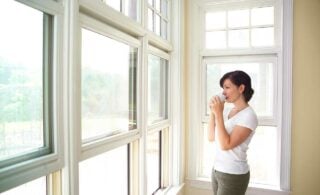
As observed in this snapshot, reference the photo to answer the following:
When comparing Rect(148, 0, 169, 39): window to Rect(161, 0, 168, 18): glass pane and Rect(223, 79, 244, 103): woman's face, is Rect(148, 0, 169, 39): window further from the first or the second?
Rect(223, 79, 244, 103): woman's face

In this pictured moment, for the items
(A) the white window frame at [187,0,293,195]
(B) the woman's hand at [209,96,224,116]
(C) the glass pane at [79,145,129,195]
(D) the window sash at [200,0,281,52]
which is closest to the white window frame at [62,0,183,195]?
(C) the glass pane at [79,145,129,195]

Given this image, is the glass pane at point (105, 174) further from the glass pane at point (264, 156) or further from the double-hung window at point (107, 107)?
the glass pane at point (264, 156)

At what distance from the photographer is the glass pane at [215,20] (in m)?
2.68

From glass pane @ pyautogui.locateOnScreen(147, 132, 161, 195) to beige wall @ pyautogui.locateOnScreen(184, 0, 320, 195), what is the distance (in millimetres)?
1303

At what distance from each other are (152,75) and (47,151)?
133cm

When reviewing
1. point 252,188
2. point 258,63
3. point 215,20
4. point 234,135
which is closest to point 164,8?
point 215,20

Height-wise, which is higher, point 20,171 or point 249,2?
point 249,2

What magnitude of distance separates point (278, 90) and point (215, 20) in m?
0.98

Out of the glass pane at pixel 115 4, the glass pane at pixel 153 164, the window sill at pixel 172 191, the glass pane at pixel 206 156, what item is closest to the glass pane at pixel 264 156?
the glass pane at pixel 206 156

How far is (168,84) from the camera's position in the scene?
253cm

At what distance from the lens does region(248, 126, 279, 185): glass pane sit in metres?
2.56

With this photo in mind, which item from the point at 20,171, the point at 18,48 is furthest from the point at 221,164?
the point at 18,48

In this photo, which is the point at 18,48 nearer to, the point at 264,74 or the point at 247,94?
the point at 247,94

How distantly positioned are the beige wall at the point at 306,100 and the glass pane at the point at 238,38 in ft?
1.46
